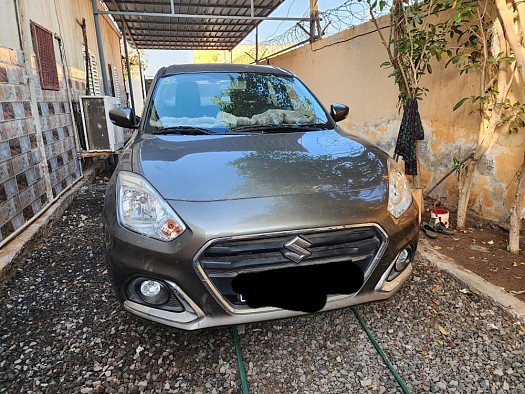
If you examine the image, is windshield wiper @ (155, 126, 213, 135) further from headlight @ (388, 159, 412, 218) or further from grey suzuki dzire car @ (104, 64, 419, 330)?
headlight @ (388, 159, 412, 218)

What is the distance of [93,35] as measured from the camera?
8430mm

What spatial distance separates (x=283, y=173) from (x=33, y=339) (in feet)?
5.75

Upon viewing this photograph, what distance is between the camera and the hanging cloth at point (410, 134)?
3.38 meters

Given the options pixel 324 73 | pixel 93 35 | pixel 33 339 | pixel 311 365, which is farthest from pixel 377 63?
pixel 93 35

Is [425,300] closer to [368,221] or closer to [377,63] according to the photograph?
[368,221]

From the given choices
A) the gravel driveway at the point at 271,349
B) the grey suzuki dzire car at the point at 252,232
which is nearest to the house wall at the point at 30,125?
the gravel driveway at the point at 271,349

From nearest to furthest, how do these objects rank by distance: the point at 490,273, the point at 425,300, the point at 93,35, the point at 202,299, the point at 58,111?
the point at 202,299 < the point at 425,300 < the point at 490,273 < the point at 58,111 < the point at 93,35

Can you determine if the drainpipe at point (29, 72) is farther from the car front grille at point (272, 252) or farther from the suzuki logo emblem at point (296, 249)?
the suzuki logo emblem at point (296, 249)

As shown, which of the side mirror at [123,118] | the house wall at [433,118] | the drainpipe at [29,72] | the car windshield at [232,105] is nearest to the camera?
the car windshield at [232,105]

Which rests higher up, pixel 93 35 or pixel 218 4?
pixel 218 4

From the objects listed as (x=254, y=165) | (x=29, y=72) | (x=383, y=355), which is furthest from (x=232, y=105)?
(x=29, y=72)

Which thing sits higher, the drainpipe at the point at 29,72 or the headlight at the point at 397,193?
the drainpipe at the point at 29,72

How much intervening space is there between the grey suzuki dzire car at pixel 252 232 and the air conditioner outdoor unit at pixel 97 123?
4.12 m

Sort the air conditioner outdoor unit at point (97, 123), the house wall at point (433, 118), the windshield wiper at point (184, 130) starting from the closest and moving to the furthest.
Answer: the windshield wiper at point (184, 130) → the house wall at point (433, 118) → the air conditioner outdoor unit at point (97, 123)
